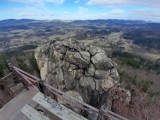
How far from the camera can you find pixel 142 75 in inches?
2504

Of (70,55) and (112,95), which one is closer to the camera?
(112,95)

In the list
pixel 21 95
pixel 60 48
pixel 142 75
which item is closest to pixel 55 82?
pixel 60 48

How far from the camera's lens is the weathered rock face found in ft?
106

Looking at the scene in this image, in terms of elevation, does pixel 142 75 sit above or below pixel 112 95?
below

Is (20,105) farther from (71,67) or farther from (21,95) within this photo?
(71,67)

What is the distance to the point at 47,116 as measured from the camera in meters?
8.02

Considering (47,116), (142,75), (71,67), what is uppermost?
(47,116)

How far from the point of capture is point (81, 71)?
33719mm

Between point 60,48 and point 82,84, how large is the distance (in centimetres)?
690

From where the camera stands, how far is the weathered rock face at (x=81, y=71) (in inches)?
1273

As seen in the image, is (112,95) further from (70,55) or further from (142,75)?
(142,75)

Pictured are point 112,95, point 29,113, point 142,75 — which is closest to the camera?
point 29,113

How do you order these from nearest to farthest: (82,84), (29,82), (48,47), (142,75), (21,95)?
1. (29,82)
2. (21,95)
3. (82,84)
4. (48,47)
5. (142,75)

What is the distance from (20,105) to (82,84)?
22832mm
